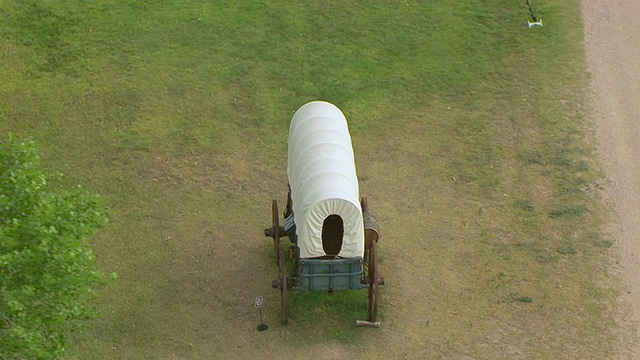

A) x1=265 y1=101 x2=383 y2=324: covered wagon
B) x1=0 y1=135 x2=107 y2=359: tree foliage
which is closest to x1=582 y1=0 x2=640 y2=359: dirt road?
x1=265 y1=101 x2=383 y2=324: covered wagon

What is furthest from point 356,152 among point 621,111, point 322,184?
point 621,111

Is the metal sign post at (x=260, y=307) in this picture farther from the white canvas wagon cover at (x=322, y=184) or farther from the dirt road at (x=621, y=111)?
the dirt road at (x=621, y=111)

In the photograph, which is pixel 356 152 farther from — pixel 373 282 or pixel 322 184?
pixel 322 184

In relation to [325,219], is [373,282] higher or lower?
lower

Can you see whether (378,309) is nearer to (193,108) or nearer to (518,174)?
(518,174)

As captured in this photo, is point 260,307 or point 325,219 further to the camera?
point 260,307

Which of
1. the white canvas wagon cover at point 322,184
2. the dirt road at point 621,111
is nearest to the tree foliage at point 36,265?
the white canvas wagon cover at point 322,184

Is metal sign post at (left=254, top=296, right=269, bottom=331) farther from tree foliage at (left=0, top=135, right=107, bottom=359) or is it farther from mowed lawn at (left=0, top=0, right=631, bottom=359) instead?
tree foliage at (left=0, top=135, right=107, bottom=359)
